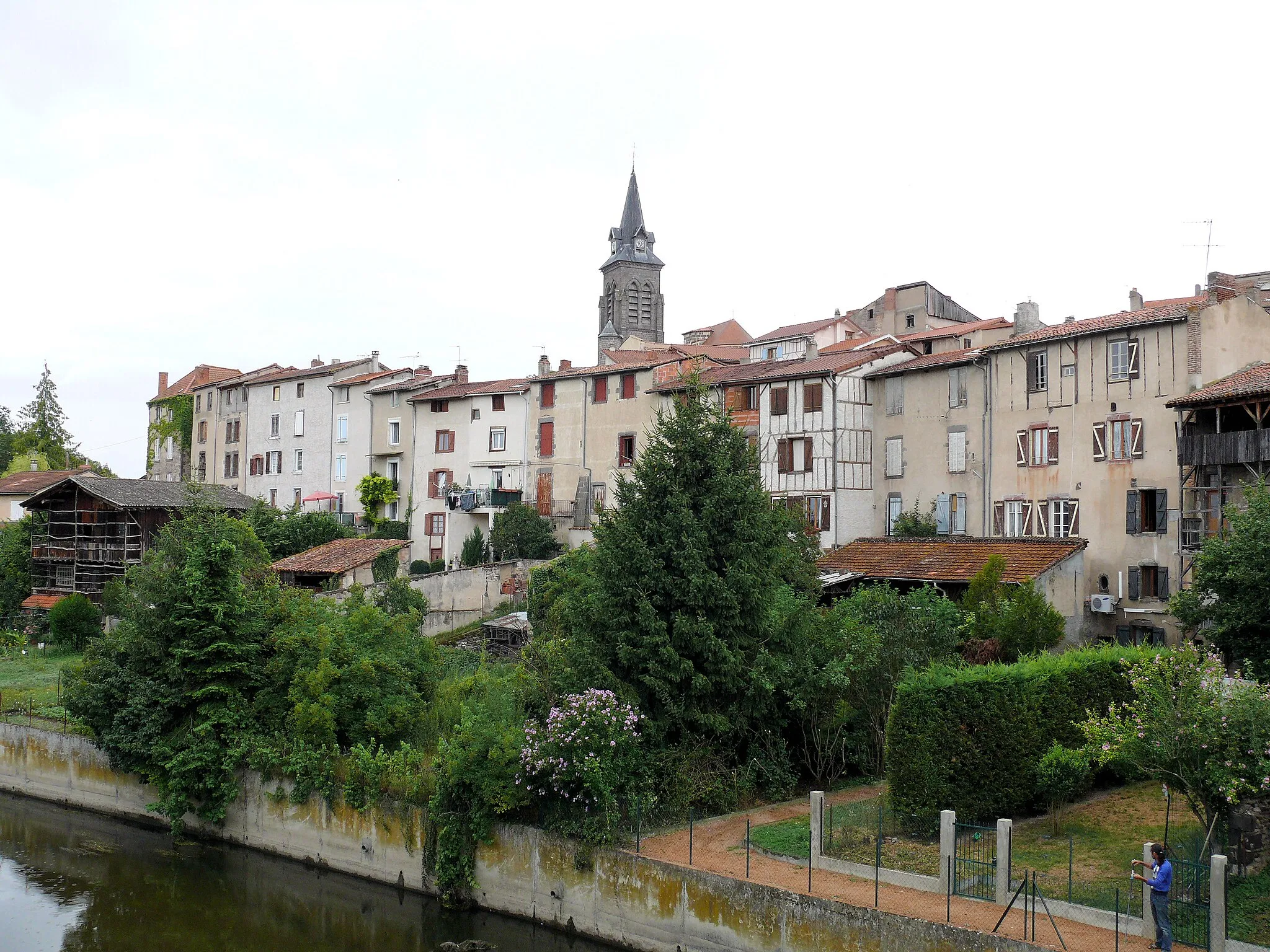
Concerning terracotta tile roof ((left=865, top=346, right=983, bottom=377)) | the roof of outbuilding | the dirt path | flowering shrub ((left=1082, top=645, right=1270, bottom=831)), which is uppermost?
terracotta tile roof ((left=865, top=346, right=983, bottom=377))

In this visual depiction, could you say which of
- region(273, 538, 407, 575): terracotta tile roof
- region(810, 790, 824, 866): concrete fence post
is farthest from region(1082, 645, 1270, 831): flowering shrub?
region(273, 538, 407, 575): terracotta tile roof

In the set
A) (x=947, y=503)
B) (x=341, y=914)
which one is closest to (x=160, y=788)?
(x=341, y=914)

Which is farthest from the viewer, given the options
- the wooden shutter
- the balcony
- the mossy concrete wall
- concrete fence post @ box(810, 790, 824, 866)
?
the wooden shutter

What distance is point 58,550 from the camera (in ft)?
188

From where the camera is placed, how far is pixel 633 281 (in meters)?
115

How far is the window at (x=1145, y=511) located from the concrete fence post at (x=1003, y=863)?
70.4 feet

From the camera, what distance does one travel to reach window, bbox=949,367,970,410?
42.6 meters

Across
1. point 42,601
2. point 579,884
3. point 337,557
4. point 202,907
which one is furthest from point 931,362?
point 42,601

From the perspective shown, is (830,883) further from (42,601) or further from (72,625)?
(42,601)

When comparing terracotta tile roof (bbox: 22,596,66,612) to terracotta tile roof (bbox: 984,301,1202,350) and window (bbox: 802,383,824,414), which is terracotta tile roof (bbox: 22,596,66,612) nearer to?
window (bbox: 802,383,824,414)

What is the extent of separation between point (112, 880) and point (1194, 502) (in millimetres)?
31283

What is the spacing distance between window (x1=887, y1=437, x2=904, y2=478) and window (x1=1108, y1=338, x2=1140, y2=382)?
8.72 meters

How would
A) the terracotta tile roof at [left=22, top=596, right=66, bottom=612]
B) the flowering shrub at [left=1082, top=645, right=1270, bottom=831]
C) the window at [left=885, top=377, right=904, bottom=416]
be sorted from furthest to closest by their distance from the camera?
the terracotta tile roof at [left=22, top=596, right=66, bottom=612] → the window at [left=885, top=377, right=904, bottom=416] → the flowering shrub at [left=1082, top=645, right=1270, bottom=831]

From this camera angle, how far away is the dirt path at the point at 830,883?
16500 millimetres
